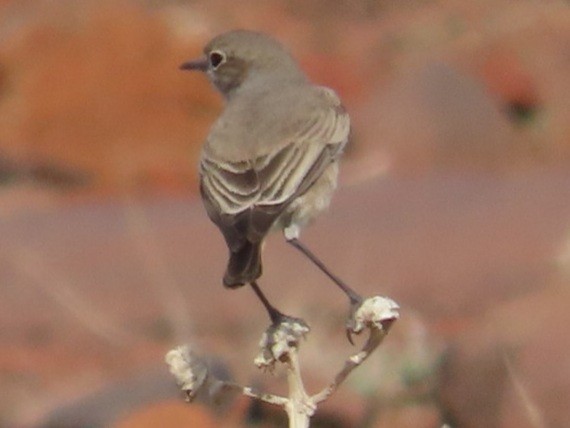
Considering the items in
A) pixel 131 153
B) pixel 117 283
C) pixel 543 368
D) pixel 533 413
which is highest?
pixel 131 153

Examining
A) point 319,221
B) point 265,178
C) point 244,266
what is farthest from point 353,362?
point 319,221

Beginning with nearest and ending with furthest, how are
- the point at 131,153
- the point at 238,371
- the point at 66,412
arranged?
1. the point at 238,371
2. the point at 66,412
3. the point at 131,153

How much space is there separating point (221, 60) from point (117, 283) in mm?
2413

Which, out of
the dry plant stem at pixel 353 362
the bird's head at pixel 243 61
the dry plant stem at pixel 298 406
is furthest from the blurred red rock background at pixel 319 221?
the bird's head at pixel 243 61

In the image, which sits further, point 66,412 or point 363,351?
point 66,412

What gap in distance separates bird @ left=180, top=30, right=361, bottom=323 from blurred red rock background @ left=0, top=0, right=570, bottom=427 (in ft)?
2.01

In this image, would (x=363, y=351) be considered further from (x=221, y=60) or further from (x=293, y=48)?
(x=293, y=48)

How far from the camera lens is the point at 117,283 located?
27.1 ft

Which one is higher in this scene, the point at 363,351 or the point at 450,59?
the point at 450,59

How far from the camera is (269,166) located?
5.03 metres

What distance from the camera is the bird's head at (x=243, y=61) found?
19.4 ft

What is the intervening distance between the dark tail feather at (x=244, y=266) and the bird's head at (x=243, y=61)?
1209 mm

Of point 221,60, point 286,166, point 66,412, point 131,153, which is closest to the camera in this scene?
point 286,166

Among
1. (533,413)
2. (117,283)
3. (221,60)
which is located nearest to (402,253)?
(117,283)
